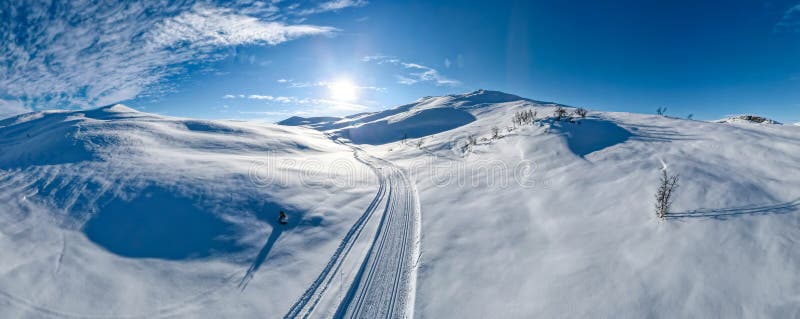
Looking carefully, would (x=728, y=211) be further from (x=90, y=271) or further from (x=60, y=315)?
(x=90, y=271)

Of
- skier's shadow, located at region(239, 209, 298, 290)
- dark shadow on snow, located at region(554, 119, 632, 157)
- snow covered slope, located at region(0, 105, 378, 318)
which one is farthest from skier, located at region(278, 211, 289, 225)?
dark shadow on snow, located at region(554, 119, 632, 157)

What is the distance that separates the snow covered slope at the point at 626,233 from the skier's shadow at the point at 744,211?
4 cm

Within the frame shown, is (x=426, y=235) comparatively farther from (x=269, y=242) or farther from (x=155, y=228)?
(x=155, y=228)

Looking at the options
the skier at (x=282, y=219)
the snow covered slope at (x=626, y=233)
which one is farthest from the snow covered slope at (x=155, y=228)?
the snow covered slope at (x=626, y=233)

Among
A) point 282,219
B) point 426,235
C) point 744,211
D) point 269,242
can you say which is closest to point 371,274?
point 426,235

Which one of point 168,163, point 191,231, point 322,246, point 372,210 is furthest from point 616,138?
point 168,163

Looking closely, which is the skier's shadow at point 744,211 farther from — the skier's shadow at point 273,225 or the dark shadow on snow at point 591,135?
the skier's shadow at point 273,225

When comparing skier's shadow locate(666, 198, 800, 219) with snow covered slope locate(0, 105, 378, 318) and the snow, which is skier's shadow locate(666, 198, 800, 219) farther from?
snow covered slope locate(0, 105, 378, 318)

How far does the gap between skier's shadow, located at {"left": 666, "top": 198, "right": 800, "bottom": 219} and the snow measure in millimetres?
35

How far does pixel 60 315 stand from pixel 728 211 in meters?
16.6

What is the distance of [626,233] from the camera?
7.48m

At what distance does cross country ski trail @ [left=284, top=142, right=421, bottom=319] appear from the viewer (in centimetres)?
680

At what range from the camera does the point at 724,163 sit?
973 cm

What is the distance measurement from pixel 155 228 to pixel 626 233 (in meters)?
15.3
